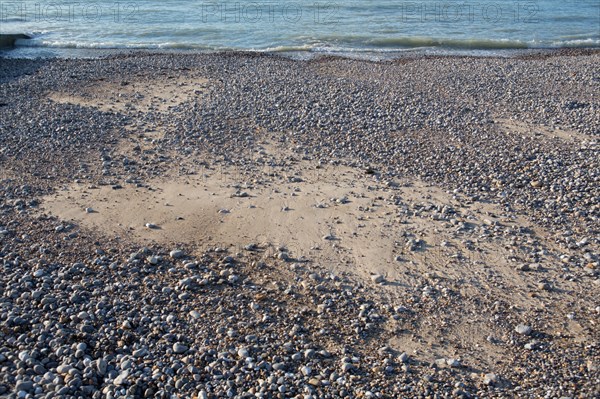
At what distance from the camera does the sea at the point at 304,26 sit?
76.0 ft

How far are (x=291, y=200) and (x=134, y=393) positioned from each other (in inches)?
184

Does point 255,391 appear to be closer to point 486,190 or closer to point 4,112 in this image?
point 486,190

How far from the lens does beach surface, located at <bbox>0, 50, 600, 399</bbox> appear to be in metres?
6.07

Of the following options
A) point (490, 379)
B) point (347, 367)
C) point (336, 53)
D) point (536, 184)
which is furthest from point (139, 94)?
point (490, 379)

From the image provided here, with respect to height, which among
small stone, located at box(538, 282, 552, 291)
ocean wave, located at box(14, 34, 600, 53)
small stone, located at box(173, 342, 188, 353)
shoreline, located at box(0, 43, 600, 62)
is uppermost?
ocean wave, located at box(14, 34, 600, 53)

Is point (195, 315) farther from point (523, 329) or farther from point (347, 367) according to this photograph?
point (523, 329)

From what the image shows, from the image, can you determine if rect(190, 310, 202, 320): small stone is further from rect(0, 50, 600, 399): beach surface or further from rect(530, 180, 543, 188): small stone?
rect(530, 180, 543, 188): small stone

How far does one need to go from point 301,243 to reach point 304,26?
19305 millimetres

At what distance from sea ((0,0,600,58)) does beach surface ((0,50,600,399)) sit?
27.6 feet

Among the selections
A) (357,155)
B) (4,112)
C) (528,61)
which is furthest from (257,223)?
(528,61)

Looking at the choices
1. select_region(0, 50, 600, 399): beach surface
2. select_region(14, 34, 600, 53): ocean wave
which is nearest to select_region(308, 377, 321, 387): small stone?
select_region(0, 50, 600, 399): beach surface

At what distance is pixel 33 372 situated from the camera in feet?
19.5

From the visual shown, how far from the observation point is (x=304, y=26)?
2603 centimetres

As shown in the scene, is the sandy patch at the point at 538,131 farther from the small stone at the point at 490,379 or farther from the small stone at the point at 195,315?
the small stone at the point at 195,315
